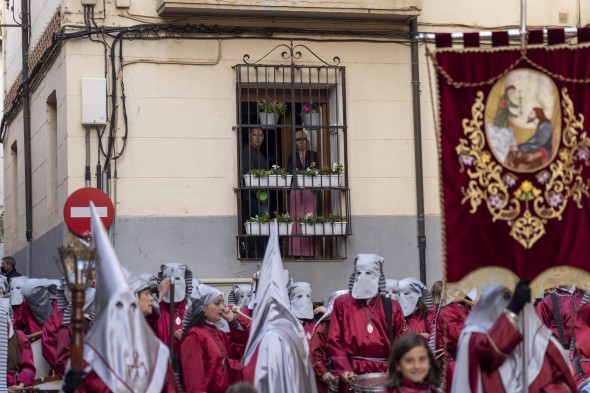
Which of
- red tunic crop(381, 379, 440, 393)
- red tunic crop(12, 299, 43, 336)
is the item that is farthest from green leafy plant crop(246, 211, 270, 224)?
red tunic crop(381, 379, 440, 393)

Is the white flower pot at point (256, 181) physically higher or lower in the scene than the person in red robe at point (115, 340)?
higher

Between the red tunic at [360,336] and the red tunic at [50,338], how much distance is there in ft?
9.43

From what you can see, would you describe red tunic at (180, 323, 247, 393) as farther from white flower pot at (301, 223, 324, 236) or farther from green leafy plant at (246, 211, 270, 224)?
white flower pot at (301, 223, 324, 236)

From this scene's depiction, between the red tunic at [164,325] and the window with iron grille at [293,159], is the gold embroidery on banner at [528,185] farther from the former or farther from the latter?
the window with iron grille at [293,159]

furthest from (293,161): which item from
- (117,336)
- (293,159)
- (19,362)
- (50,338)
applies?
(117,336)

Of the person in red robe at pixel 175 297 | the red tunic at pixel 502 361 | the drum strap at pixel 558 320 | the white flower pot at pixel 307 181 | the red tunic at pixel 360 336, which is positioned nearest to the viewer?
the red tunic at pixel 502 361

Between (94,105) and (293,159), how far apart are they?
98.9 inches

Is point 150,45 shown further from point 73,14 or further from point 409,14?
point 409,14

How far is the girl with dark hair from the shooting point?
9.23 meters

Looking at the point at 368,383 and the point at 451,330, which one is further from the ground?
the point at 451,330

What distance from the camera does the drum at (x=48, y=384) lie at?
12.0m

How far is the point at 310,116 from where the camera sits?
1797 cm

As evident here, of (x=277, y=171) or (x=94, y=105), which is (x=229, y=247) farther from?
(x=94, y=105)

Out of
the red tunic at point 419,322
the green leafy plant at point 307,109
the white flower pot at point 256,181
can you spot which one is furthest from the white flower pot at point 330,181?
the red tunic at point 419,322
